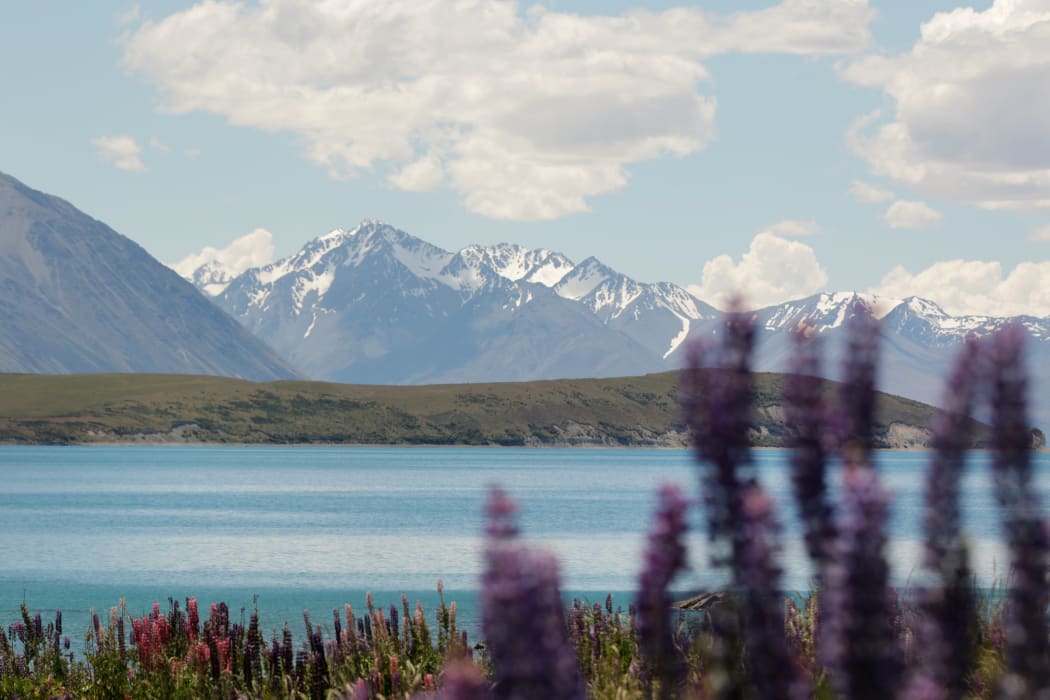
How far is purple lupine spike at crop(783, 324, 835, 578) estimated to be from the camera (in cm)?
430

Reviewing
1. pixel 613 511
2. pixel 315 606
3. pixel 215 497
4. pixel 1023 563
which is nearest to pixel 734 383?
pixel 1023 563

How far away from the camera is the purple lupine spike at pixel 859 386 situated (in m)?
4.31

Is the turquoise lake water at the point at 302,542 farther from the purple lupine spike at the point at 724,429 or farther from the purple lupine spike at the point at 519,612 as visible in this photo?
the purple lupine spike at the point at 519,612

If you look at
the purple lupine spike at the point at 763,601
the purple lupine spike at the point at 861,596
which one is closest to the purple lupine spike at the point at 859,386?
the purple lupine spike at the point at 763,601

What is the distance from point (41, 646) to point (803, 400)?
53.1ft

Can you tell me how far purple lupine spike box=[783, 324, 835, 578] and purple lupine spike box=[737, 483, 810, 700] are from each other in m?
0.49

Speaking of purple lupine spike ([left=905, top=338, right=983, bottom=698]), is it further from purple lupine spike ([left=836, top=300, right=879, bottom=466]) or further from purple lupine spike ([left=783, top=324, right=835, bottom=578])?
purple lupine spike ([left=783, top=324, right=835, bottom=578])

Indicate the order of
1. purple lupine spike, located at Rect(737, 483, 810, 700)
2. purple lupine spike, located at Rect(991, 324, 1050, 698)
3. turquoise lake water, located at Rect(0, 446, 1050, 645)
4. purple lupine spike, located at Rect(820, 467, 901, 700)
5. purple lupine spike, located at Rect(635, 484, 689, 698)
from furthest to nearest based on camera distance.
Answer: turquoise lake water, located at Rect(0, 446, 1050, 645)
purple lupine spike, located at Rect(991, 324, 1050, 698)
purple lupine spike, located at Rect(635, 484, 689, 698)
purple lupine spike, located at Rect(737, 483, 810, 700)
purple lupine spike, located at Rect(820, 467, 901, 700)

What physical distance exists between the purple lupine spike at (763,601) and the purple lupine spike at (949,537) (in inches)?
29.9

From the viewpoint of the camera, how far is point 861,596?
3203 millimetres

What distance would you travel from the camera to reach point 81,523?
92.5m

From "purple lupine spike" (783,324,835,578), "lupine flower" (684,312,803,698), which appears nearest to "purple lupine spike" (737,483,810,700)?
"lupine flower" (684,312,803,698)

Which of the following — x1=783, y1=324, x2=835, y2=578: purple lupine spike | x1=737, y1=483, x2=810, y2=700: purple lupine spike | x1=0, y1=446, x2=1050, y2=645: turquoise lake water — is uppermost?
x1=783, y1=324, x2=835, y2=578: purple lupine spike

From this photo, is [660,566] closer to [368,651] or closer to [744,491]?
[744,491]
